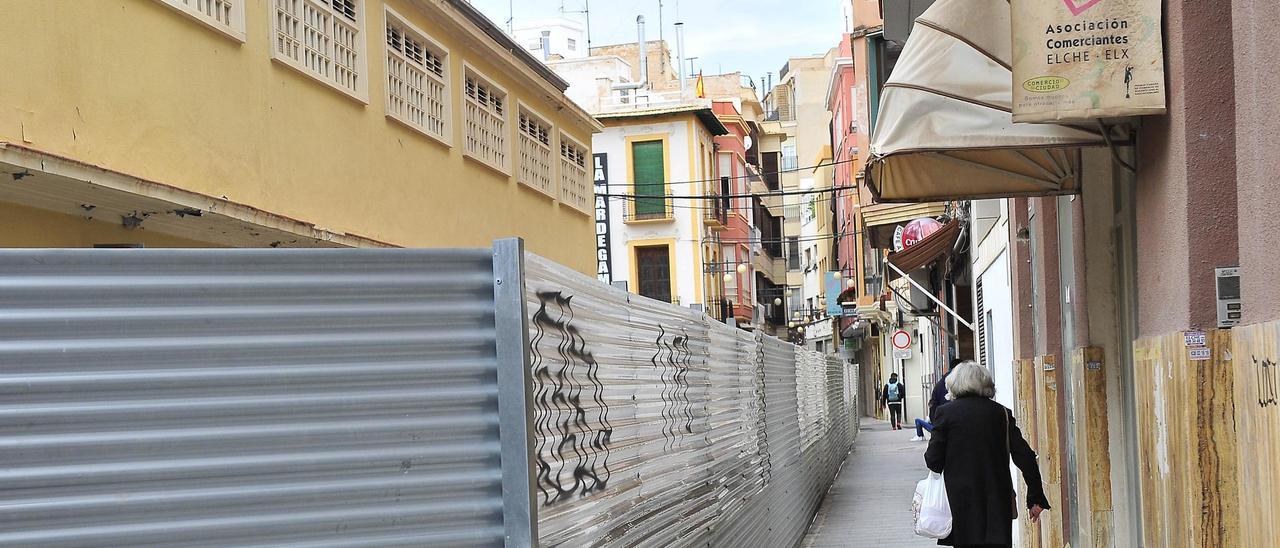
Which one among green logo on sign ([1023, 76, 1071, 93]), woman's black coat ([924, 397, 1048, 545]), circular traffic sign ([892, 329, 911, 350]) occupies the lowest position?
circular traffic sign ([892, 329, 911, 350])

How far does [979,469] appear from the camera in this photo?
8328 millimetres

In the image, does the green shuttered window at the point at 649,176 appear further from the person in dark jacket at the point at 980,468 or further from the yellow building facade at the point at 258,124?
the person in dark jacket at the point at 980,468

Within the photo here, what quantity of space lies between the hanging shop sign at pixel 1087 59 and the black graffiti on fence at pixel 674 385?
5.95 feet

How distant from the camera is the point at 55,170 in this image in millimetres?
9875

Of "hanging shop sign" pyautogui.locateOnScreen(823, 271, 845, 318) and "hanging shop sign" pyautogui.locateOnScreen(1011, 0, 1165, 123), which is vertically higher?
"hanging shop sign" pyautogui.locateOnScreen(1011, 0, 1165, 123)

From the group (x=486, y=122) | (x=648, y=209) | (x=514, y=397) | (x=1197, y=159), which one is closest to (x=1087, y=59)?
(x=1197, y=159)

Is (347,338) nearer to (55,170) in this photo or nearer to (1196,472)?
(1196,472)

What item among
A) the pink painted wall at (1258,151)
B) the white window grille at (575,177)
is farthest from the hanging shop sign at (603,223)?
the pink painted wall at (1258,151)

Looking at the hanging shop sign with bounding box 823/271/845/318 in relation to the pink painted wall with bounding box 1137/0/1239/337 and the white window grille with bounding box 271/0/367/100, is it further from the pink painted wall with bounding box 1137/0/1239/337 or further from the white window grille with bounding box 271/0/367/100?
the pink painted wall with bounding box 1137/0/1239/337

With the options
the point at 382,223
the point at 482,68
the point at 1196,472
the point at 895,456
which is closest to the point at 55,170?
the point at 382,223

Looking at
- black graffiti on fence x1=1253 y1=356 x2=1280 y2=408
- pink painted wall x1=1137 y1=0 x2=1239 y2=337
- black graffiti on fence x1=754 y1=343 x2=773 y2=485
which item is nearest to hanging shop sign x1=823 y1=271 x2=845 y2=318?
black graffiti on fence x1=754 y1=343 x2=773 y2=485

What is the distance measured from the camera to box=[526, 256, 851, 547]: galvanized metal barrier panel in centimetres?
410

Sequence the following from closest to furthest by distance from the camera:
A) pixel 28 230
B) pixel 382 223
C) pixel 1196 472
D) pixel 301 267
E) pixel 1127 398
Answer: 1. pixel 301 267
2. pixel 1196 472
3. pixel 1127 398
4. pixel 28 230
5. pixel 382 223

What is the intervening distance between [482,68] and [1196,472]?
17.8 metres
